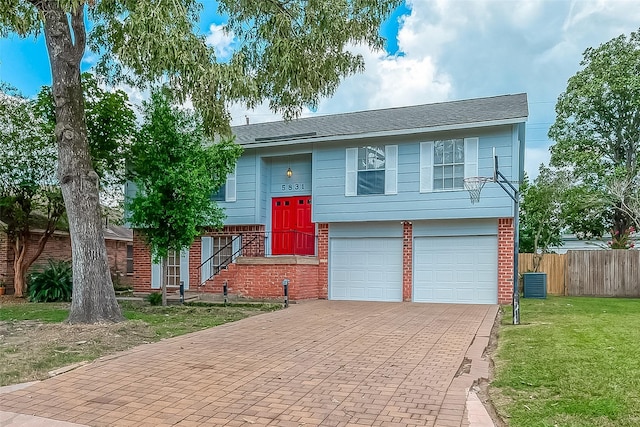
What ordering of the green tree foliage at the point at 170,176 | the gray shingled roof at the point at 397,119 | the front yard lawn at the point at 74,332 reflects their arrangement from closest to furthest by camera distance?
1. the front yard lawn at the point at 74,332
2. the green tree foliage at the point at 170,176
3. the gray shingled roof at the point at 397,119

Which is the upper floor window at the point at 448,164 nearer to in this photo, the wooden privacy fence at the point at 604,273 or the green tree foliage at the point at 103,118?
the wooden privacy fence at the point at 604,273

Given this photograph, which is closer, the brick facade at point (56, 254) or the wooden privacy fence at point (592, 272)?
the wooden privacy fence at point (592, 272)

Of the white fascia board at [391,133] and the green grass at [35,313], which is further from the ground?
the white fascia board at [391,133]

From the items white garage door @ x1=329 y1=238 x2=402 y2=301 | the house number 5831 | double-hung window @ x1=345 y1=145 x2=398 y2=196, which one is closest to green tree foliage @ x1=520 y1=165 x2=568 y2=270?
double-hung window @ x1=345 y1=145 x2=398 y2=196

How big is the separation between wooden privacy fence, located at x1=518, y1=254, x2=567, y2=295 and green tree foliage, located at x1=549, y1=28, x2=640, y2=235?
3974 mm

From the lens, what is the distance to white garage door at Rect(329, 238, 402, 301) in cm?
1433

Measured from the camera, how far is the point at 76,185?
8.79 m

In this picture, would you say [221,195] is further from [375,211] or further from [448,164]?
[448,164]

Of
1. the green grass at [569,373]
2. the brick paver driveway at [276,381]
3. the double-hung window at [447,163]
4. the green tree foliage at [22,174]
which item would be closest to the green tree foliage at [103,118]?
the green tree foliage at [22,174]

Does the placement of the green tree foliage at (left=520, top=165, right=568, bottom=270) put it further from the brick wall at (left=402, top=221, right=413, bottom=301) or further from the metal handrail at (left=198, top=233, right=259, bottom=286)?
the metal handrail at (left=198, top=233, right=259, bottom=286)

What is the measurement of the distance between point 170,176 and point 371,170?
5.91 m

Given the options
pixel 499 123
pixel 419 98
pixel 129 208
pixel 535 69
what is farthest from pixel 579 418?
pixel 535 69

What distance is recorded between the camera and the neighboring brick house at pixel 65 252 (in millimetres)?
16969

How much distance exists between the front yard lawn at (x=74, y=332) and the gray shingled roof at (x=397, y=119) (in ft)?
18.5
